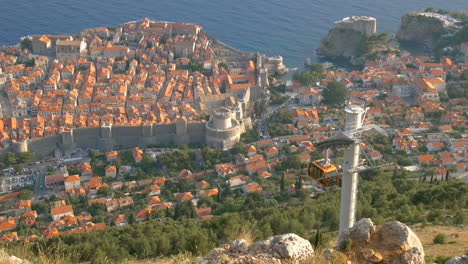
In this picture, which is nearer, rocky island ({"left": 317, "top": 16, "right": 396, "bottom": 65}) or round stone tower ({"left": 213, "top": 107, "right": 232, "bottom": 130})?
round stone tower ({"left": 213, "top": 107, "right": 232, "bottom": 130})

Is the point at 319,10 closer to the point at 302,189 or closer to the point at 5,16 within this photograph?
the point at 5,16

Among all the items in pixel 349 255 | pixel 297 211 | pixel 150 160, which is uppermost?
pixel 349 255

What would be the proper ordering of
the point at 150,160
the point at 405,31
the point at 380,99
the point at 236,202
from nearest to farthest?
the point at 236,202
the point at 150,160
the point at 380,99
the point at 405,31

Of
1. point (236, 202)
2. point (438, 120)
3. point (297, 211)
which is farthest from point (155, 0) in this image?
point (297, 211)

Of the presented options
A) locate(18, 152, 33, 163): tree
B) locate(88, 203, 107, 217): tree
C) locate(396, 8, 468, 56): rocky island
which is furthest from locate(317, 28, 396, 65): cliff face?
locate(88, 203, 107, 217): tree

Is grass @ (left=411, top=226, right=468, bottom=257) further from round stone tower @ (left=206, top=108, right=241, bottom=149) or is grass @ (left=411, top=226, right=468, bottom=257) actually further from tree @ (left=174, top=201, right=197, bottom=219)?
round stone tower @ (left=206, top=108, right=241, bottom=149)

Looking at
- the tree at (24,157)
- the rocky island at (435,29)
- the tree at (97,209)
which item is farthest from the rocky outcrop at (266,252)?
the rocky island at (435,29)
